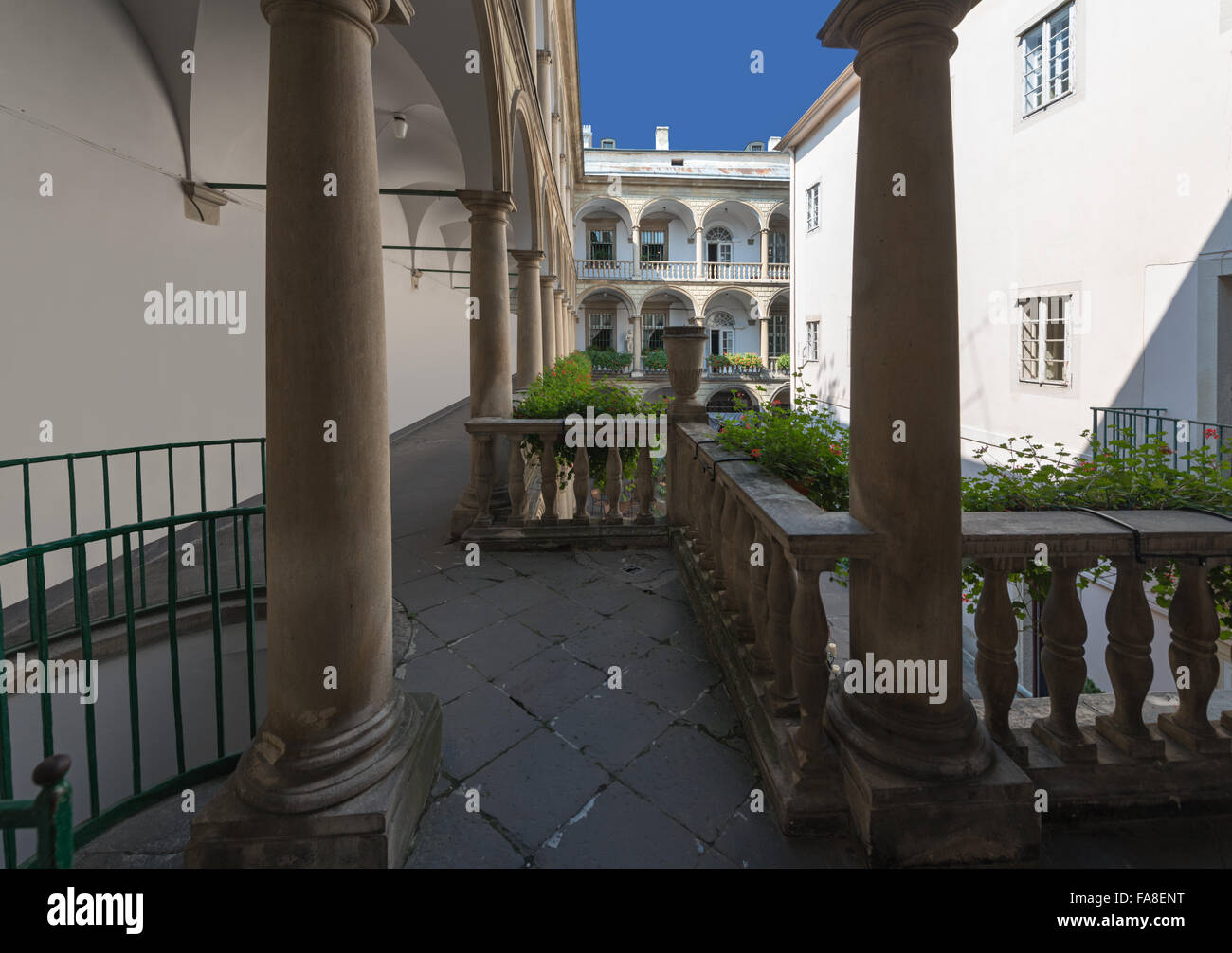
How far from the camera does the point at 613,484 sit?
5.14m

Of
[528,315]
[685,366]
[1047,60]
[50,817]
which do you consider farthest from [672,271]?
[50,817]

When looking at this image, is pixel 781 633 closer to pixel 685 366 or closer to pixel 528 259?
pixel 685 366

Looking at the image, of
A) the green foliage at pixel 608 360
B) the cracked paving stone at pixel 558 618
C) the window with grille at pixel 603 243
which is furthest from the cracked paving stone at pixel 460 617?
the window with grille at pixel 603 243

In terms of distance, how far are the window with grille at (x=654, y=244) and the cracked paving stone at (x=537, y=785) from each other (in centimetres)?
3133

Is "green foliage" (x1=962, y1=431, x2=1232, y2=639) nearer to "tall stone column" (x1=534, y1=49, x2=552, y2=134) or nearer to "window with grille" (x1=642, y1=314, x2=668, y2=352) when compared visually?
"tall stone column" (x1=534, y1=49, x2=552, y2=134)

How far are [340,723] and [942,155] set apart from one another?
249 cm

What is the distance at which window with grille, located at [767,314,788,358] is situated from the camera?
3177 centimetres

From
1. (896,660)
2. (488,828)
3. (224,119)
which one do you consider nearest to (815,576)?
(896,660)

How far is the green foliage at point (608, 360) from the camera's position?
1158 inches

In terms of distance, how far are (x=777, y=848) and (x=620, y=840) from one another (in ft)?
1.57

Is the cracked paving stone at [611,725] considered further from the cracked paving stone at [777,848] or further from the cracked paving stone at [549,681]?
the cracked paving stone at [777,848]
